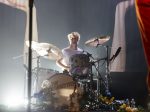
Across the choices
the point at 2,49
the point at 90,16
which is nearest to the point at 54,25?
the point at 90,16

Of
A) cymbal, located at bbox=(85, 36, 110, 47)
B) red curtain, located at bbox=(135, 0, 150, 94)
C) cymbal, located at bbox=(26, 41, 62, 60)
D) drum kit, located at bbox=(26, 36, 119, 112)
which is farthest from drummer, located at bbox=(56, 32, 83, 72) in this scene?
red curtain, located at bbox=(135, 0, 150, 94)

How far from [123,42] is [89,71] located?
4.33 feet

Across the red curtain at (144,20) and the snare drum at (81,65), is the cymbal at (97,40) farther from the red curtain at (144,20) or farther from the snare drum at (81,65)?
the red curtain at (144,20)

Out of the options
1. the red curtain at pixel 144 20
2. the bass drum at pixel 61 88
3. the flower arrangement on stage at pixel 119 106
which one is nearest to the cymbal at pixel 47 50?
the bass drum at pixel 61 88

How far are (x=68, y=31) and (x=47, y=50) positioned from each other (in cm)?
134

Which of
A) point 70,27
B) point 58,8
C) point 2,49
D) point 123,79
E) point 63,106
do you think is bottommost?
point 63,106

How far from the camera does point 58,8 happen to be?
7.44 m

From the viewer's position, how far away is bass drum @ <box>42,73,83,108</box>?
214 inches

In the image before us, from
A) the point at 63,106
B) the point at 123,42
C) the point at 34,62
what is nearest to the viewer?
the point at 63,106

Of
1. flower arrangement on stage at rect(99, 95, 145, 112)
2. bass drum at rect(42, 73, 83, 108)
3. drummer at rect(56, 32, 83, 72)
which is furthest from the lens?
drummer at rect(56, 32, 83, 72)

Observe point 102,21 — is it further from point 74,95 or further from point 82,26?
point 74,95

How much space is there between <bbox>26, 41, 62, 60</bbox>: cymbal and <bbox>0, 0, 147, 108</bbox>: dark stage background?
2.99 ft

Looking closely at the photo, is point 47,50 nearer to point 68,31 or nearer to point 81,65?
point 81,65

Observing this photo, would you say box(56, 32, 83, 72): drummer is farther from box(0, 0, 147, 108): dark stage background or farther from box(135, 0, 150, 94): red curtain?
box(135, 0, 150, 94): red curtain
